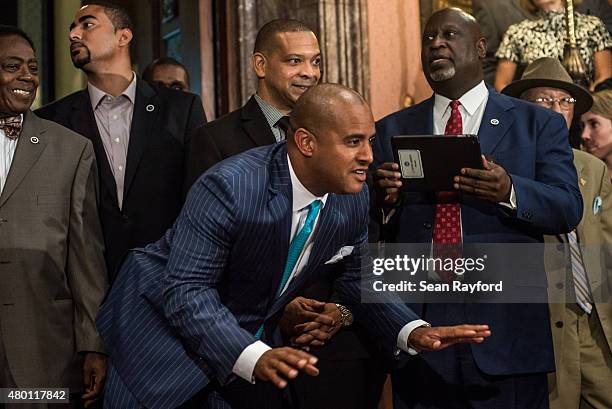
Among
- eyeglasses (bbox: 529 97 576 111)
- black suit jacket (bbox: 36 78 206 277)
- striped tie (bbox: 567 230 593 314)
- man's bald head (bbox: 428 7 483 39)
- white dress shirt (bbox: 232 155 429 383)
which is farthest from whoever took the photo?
eyeglasses (bbox: 529 97 576 111)

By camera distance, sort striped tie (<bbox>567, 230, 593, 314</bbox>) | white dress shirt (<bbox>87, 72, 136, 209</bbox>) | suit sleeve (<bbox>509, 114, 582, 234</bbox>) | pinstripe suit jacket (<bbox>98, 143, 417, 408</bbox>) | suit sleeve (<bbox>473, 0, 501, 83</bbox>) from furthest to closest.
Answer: suit sleeve (<bbox>473, 0, 501, 83</bbox>) → striped tie (<bbox>567, 230, 593, 314</bbox>) → white dress shirt (<bbox>87, 72, 136, 209</bbox>) → suit sleeve (<bbox>509, 114, 582, 234</bbox>) → pinstripe suit jacket (<bbox>98, 143, 417, 408</bbox>)

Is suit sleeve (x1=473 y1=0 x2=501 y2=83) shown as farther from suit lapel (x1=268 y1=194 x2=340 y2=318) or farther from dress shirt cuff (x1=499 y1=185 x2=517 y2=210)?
suit lapel (x1=268 y1=194 x2=340 y2=318)

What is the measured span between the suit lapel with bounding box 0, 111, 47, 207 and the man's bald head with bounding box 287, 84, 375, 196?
Result: 1109 mm

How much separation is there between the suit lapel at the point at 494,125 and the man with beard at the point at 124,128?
1140 millimetres

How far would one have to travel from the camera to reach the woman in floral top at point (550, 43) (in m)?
5.71

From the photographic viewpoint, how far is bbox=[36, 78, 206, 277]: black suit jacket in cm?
376

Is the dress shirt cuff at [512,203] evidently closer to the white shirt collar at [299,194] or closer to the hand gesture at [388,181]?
the hand gesture at [388,181]

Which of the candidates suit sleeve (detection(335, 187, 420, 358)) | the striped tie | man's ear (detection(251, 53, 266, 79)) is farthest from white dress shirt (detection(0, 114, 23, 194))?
the striped tie

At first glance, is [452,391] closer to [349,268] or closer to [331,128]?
[349,268]

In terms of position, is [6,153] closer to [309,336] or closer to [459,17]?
[309,336]

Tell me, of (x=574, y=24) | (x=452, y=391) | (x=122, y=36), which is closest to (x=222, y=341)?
(x=452, y=391)

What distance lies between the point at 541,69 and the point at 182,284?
2369mm

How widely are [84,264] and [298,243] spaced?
0.94 metres

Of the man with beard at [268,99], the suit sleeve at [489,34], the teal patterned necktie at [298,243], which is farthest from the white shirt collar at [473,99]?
the suit sleeve at [489,34]
